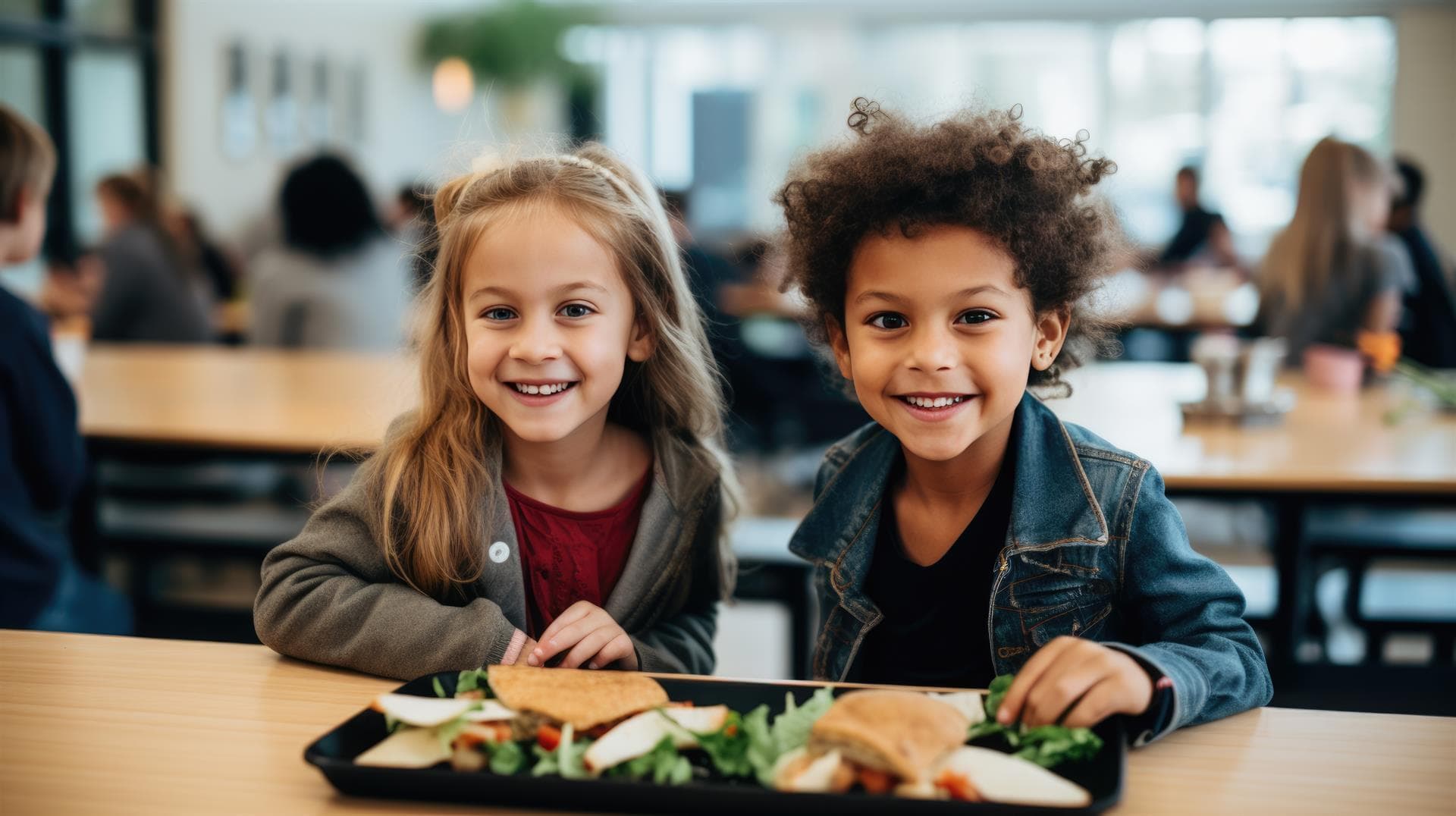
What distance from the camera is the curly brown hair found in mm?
1116

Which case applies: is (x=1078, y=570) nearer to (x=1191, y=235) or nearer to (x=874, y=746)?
(x=874, y=746)

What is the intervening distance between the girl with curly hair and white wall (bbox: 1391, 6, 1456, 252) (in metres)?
10.4

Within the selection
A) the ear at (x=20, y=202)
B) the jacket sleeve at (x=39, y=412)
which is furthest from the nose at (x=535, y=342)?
the ear at (x=20, y=202)

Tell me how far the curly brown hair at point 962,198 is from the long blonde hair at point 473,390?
167 mm

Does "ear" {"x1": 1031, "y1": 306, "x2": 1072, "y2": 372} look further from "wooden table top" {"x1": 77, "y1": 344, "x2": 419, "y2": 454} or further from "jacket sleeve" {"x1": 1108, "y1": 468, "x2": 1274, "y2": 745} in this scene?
"wooden table top" {"x1": 77, "y1": 344, "x2": 419, "y2": 454}

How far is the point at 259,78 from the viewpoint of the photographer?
8.51 metres

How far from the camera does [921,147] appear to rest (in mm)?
1146

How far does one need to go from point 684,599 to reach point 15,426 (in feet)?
4.17

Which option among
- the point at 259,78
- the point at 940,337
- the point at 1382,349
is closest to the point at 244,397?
the point at 940,337

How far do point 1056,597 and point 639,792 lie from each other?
0.52 meters

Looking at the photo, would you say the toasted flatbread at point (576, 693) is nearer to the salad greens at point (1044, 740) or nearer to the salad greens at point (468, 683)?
the salad greens at point (468, 683)

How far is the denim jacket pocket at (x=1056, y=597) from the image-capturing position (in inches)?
44.6

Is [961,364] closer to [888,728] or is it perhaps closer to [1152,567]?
[1152,567]

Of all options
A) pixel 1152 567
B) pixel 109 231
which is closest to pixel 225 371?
pixel 109 231
